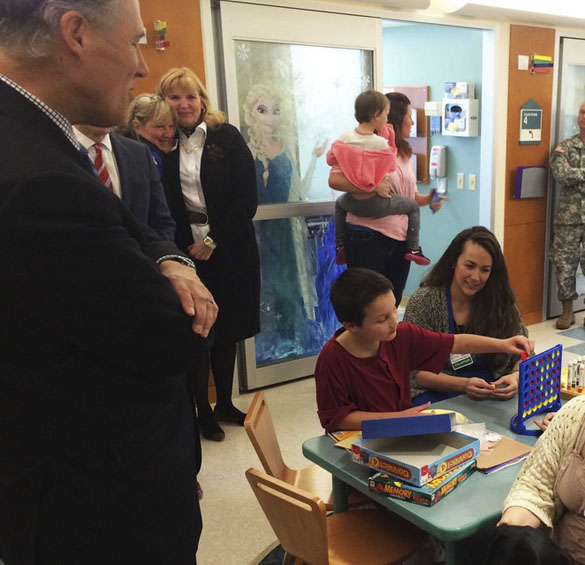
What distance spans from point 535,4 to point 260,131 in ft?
7.46

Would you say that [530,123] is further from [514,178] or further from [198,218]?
[198,218]

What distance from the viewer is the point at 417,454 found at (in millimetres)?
1545

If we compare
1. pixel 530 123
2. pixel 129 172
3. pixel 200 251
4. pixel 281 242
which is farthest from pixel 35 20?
pixel 530 123

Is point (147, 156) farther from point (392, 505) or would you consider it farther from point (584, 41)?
point (584, 41)

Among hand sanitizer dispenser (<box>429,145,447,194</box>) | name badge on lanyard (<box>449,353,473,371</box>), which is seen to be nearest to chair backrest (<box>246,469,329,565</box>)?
name badge on lanyard (<box>449,353,473,371</box>)

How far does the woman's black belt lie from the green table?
1534 mm

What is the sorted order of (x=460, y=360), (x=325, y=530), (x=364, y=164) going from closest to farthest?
(x=325, y=530) → (x=460, y=360) → (x=364, y=164)

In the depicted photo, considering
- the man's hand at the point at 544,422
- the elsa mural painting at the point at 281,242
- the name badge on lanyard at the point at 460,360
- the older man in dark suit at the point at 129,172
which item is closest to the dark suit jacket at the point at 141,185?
the older man in dark suit at the point at 129,172

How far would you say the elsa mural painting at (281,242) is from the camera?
3480 mm

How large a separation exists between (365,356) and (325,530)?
0.65m

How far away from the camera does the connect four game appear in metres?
1.80

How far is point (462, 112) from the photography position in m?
4.65

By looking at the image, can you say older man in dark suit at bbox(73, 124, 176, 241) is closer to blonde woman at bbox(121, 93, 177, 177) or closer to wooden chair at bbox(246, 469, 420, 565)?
blonde woman at bbox(121, 93, 177, 177)

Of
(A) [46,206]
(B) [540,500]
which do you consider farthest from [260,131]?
(A) [46,206]
